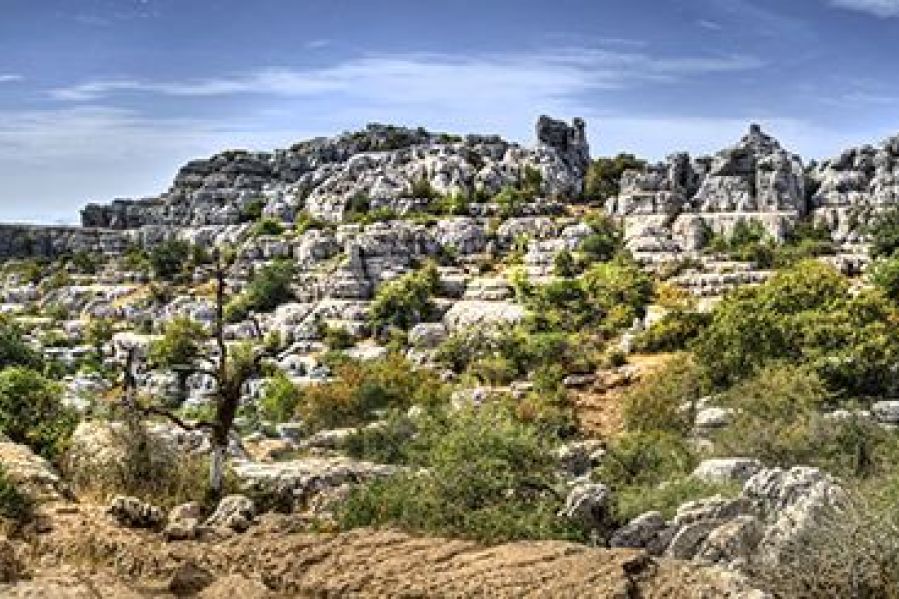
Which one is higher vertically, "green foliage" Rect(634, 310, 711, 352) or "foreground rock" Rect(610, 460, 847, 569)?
"foreground rock" Rect(610, 460, 847, 569)

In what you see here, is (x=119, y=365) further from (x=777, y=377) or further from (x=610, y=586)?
(x=610, y=586)

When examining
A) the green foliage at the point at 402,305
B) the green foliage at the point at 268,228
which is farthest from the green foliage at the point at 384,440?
the green foliage at the point at 268,228

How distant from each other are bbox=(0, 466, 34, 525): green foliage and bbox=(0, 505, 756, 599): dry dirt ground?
0.80 meters

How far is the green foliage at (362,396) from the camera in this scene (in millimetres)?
41969

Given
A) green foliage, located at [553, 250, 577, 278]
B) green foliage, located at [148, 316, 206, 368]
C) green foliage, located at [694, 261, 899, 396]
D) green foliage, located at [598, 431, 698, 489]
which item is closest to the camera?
green foliage, located at [598, 431, 698, 489]

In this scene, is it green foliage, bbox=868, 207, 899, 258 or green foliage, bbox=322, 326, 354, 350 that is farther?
green foliage, bbox=868, 207, 899, 258

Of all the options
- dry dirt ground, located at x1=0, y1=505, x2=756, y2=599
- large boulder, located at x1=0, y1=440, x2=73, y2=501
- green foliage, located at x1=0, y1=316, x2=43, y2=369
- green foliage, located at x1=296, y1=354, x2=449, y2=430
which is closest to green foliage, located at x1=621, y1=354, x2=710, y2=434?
green foliage, located at x1=296, y1=354, x2=449, y2=430

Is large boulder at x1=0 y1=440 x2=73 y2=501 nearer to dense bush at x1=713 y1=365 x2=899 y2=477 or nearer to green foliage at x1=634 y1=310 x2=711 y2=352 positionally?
dense bush at x1=713 y1=365 x2=899 y2=477

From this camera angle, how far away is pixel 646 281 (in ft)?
205

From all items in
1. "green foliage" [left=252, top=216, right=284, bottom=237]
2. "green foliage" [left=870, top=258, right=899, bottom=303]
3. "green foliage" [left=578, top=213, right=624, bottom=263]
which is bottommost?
"green foliage" [left=870, top=258, right=899, bottom=303]

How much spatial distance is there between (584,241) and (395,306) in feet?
54.3

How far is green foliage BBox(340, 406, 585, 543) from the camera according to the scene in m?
14.3

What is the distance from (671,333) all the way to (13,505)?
41.7m

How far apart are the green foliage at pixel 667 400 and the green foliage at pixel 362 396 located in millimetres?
6969
